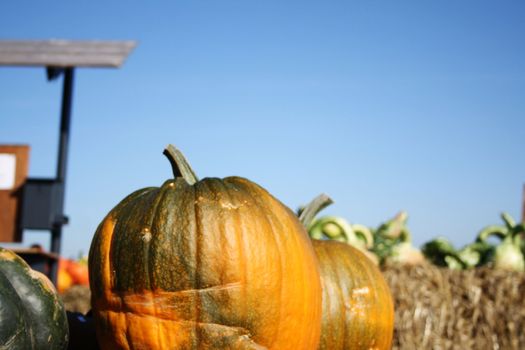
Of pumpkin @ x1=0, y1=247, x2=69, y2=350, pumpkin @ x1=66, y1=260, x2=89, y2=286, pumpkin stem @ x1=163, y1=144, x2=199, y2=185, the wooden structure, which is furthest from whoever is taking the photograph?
pumpkin @ x1=66, y1=260, x2=89, y2=286

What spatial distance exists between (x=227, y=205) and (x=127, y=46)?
4587mm

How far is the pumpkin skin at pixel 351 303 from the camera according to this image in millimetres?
3023

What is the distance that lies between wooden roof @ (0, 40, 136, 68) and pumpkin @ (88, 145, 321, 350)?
173 inches

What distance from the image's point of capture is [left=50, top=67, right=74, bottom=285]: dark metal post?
6.65m

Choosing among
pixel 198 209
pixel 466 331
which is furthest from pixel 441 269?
pixel 198 209

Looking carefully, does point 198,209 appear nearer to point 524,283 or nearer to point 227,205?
point 227,205

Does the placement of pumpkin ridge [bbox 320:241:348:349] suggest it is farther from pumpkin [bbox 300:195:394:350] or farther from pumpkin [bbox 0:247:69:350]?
pumpkin [bbox 0:247:69:350]

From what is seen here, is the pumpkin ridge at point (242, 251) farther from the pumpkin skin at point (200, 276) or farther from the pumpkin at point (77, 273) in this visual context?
the pumpkin at point (77, 273)

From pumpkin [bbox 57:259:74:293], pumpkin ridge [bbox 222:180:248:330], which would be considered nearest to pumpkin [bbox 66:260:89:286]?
pumpkin [bbox 57:259:74:293]

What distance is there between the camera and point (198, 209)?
2.42 metres

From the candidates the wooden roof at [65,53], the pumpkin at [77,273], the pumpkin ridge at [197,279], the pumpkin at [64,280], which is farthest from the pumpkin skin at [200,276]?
the pumpkin at [77,273]

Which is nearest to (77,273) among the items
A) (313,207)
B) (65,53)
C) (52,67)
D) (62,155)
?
(62,155)

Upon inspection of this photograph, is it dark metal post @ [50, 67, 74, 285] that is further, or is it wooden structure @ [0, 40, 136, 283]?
dark metal post @ [50, 67, 74, 285]

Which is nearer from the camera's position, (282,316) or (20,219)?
(282,316)
